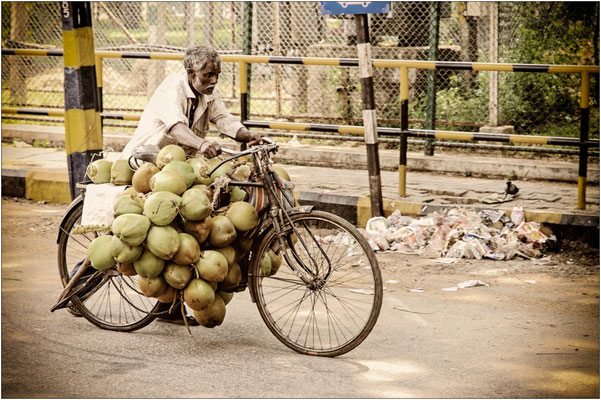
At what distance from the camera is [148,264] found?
4.44m

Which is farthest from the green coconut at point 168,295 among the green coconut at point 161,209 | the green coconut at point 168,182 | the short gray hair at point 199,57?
the short gray hair at point 199,57

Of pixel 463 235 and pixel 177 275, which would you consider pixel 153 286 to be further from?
pixel 463 235

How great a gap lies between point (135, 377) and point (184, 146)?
142 cm

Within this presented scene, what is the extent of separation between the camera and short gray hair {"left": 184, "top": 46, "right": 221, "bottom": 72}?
189 inches

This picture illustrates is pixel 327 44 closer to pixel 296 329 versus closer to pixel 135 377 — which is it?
pixel 296 329

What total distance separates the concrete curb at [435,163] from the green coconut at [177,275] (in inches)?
180

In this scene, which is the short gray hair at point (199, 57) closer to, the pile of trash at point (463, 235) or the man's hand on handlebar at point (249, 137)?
the man's hand on handlebar at point (249, 137)

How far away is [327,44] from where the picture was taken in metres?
12.3

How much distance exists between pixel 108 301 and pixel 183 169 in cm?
137

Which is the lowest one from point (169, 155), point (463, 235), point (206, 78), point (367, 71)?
point (463, 235)

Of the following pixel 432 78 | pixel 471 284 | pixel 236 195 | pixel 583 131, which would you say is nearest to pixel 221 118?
pixel 236 195

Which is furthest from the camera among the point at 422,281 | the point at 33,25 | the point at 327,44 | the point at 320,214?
the point at 33,25

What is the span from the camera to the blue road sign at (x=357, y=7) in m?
7.13

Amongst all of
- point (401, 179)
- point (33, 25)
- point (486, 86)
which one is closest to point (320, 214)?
point (401, 179)
